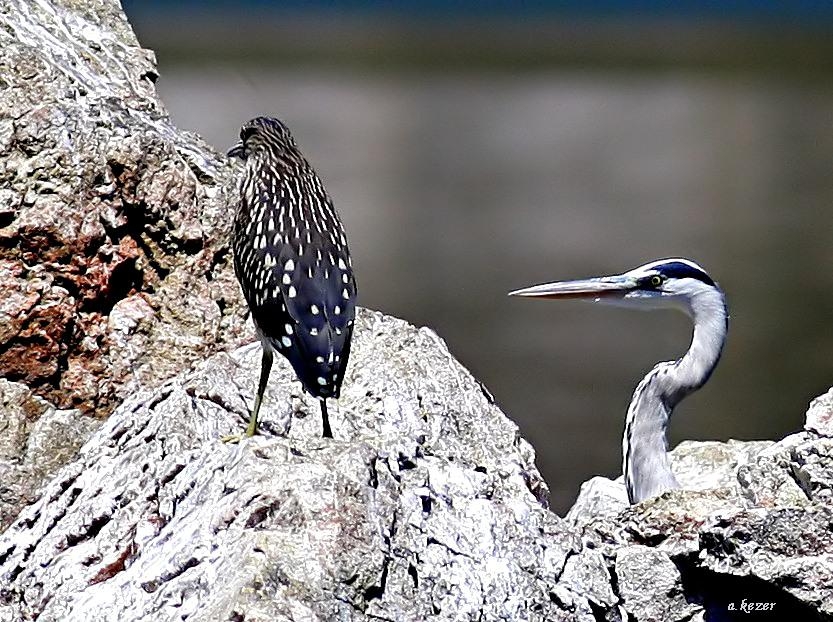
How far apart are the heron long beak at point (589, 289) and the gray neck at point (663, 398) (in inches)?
9.3

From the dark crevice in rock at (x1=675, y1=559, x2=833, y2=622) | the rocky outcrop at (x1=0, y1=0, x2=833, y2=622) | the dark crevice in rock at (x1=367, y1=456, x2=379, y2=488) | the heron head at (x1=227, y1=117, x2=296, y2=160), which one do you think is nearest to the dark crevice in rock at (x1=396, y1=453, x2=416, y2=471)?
the rocky outcrop at (x1=0, y1=0, x2=833, y2=622)

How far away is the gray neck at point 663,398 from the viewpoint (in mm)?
5164

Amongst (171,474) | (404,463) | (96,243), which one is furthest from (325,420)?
(96,243)

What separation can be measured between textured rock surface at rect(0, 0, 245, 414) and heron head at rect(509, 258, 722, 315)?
136 cm

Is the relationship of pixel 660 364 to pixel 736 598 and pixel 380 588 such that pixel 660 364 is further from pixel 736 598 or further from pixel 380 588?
pixel 380 588

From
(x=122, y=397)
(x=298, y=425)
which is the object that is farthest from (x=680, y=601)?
(x=122, y=397)

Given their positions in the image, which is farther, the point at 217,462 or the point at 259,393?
the point at 259,393

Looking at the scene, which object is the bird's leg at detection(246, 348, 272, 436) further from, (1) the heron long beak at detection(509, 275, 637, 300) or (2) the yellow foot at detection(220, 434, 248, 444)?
(1) the heron long beak at detection(509, 275, 637, 300)

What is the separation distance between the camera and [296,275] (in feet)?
13.1

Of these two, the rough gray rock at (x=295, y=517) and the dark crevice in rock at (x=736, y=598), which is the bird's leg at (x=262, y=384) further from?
the dark crevice in rock at (x=736, y=598)

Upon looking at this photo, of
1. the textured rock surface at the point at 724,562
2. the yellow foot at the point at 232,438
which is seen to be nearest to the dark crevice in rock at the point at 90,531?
the yellow foot at the point at 232,438

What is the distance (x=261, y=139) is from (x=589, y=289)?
1435 mm

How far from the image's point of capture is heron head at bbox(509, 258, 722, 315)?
18.0 feet

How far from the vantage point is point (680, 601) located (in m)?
3.75
